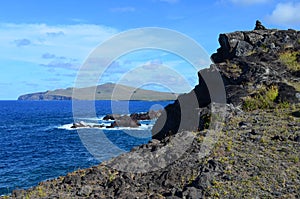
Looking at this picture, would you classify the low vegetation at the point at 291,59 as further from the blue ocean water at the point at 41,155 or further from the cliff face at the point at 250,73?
the blue ocean water at the point at 41,155

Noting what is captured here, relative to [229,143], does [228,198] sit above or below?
below

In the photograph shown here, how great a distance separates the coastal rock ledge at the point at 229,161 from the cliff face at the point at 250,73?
0.32 feet

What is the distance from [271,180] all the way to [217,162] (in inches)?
87.7

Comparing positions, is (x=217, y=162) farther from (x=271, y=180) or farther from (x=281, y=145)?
(x=281, y=145)

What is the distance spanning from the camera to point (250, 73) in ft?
86.8

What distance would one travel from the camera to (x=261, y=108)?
22328mm

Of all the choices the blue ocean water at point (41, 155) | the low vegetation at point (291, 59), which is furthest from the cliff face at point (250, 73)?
the blue ocean water at point (41, 155)

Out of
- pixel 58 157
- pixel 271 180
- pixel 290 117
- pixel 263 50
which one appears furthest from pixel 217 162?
pixel 58 157

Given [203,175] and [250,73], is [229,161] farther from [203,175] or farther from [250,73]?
[250,73]

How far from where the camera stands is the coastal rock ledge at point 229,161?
1210 cm

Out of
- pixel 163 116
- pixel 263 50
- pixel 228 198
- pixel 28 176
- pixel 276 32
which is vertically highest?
pixel 276 32

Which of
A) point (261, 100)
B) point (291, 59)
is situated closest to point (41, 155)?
point (261, 100)

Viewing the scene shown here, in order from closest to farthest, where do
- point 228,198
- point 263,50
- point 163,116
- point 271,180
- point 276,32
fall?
point 228,198 < point 271,180 < point 163,116 < point 263,50 < point 276,32

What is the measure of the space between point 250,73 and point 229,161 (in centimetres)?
1433
